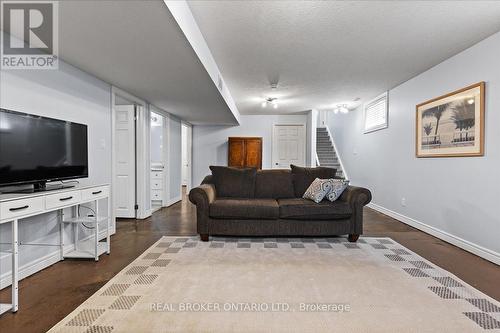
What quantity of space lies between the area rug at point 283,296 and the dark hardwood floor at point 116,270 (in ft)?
0.48

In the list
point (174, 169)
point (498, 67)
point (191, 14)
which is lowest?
point (174, 169)

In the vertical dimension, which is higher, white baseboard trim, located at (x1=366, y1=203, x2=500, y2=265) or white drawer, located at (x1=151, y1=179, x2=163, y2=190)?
white drawer, located at (x1=151, y1=179, x2=163, y2=190)

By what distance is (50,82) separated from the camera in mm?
2689

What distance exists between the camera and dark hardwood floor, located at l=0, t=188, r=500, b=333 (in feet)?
6.04

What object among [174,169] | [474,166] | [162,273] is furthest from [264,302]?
[174,169]

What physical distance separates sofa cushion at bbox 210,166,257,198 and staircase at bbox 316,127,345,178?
4.26 metres

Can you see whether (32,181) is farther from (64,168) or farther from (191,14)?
(191,14)

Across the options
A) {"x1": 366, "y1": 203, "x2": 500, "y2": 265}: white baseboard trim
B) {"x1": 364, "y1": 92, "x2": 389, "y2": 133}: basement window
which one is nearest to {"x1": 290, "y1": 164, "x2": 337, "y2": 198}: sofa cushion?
{"x1": 366, "y1": 203, "x2": 500, "y2": 265}: white baseboard trim

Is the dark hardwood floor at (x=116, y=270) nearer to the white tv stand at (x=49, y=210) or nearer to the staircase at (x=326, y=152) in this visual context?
the white tv stand at (x=49, y=210)

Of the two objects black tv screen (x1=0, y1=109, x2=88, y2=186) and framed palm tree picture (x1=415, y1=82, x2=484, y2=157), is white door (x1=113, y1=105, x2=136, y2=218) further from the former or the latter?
framed palm tree picture (x1=415, y1=82, x2=484, y2=157)

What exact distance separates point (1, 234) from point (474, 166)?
15.6ft

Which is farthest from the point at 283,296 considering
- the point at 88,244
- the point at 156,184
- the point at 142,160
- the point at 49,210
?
the point at 156,184

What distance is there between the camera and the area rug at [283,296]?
1.70 metres

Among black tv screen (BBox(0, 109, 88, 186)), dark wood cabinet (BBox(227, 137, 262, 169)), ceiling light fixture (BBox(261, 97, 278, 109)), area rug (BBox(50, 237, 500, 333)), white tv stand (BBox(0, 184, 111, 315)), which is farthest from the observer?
dark wood cabinet (BBox(227, 137, 262, 169))
